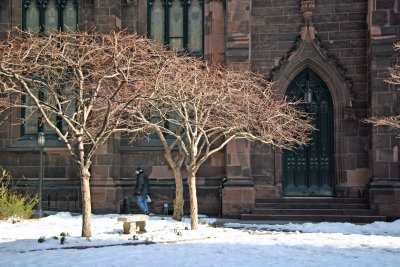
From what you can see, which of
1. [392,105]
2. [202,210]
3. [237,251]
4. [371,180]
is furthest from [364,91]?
[237,251]

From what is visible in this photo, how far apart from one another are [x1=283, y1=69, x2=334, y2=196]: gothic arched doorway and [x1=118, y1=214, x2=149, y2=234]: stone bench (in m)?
6.81

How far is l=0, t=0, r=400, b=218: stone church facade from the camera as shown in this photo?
18.7 meters

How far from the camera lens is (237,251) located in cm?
1144

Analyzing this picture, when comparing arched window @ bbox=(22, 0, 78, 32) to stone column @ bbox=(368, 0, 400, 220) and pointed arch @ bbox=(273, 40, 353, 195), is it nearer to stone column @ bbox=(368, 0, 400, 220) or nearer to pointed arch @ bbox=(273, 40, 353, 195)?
pointed arch @ bbox=(273, 40, 353, 195)

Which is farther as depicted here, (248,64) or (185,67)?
(248,64)

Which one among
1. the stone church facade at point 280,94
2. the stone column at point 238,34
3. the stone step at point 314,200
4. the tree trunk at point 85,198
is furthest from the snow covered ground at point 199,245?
the stone column at point 238,34

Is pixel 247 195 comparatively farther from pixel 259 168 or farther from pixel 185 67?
pixel 185 67

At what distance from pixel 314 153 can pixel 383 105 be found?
2813 mm

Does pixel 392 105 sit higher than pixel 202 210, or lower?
higher

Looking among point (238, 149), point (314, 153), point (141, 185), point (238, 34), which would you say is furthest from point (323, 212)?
point (238, 34)

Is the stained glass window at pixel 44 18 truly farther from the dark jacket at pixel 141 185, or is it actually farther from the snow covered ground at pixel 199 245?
the snow covered ground at pixel 199 245

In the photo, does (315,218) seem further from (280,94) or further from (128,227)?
(128,227)

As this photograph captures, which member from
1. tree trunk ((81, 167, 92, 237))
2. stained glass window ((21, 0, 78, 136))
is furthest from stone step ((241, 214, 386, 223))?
stained glass window ((21, 0, 78, 136))

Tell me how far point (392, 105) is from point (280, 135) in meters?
4.16
